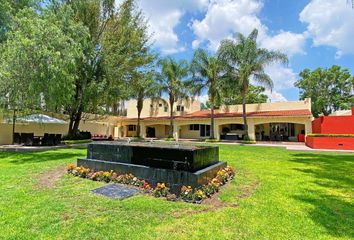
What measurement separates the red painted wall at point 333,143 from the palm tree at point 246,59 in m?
7.35

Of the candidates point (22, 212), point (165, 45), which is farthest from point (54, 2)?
point (22, 212)

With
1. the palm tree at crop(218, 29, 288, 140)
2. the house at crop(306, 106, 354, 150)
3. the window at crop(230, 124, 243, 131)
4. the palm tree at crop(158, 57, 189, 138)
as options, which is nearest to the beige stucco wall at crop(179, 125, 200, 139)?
the window at crop(230, 124, 243, 131)

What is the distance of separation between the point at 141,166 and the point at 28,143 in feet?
51.9

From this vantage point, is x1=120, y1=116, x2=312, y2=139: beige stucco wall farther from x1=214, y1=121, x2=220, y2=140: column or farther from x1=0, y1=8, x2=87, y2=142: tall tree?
x1=0, y1=8, x2=87, y2=142: tall tree

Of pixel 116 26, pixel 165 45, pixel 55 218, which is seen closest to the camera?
pixel 55 218

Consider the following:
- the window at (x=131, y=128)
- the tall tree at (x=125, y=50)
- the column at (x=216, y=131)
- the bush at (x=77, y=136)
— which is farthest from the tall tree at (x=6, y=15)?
the window at (x=131, y=128)

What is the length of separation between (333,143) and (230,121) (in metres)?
11.0

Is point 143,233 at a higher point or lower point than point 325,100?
lower

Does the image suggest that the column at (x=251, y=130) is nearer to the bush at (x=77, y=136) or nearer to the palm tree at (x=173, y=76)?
the palm tree at (x=173, y=76)

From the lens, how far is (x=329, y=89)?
43.7m

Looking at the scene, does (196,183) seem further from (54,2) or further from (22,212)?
(54,2)

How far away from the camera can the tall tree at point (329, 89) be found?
42.2 metres

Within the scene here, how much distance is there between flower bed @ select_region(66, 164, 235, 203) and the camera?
5793 millimetres

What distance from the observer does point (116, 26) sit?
20.3 meters
